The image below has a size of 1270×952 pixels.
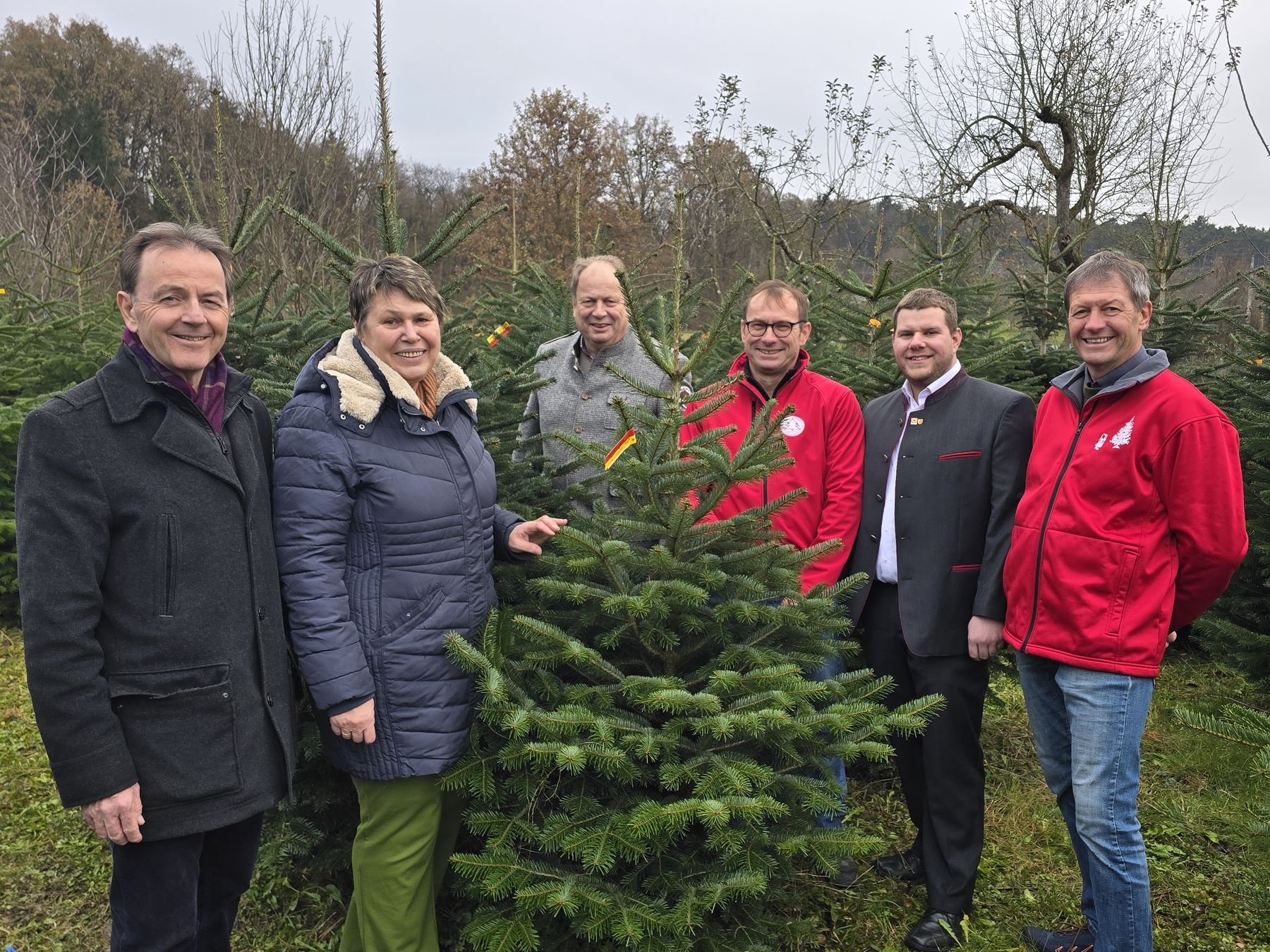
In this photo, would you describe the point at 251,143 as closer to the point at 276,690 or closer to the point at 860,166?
the point at 860,166

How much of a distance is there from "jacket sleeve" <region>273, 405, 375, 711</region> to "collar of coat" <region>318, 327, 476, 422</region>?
0.32ft

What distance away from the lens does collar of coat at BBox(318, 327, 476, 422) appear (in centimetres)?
242

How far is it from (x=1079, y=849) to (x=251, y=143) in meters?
13.7

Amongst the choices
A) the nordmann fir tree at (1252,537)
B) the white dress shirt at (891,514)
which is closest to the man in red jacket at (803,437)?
the white dress shirt at (891,514)

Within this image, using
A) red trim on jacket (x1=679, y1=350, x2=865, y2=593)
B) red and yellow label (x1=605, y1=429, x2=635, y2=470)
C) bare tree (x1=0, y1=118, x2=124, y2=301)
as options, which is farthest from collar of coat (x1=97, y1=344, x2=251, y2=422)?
bare tree (x1=0, y1=118, x2=124, y2=301)

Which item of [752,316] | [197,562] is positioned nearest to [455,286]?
[752,316]

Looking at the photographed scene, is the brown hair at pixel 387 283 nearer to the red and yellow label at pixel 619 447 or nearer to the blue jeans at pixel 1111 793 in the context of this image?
the red and yellow label at pixel 619 447

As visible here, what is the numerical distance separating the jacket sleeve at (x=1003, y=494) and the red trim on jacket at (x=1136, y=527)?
0.26m

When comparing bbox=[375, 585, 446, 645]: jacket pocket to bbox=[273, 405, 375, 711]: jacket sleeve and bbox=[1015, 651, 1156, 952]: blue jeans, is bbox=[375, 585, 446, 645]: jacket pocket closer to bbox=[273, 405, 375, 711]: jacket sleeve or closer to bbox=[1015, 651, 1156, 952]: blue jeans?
bbox=[273, 405, 375, 711]: jacket sleeve

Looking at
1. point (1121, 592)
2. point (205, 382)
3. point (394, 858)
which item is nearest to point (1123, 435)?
point (1121, 592)

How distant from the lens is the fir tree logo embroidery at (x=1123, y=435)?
267 centimetres

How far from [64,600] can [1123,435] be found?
3073 millimetres

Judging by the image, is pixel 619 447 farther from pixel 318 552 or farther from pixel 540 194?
pixel 540 194

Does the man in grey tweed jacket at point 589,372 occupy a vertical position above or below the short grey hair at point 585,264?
below
